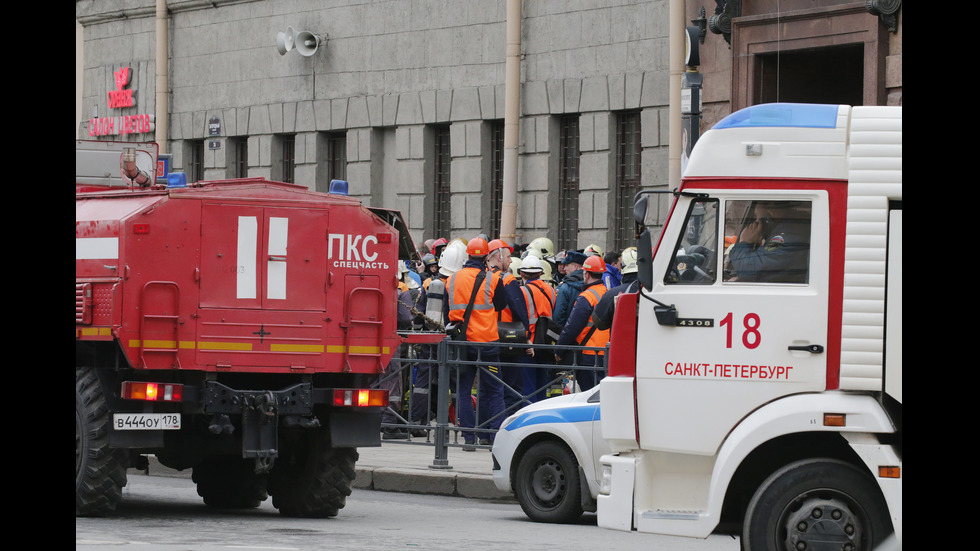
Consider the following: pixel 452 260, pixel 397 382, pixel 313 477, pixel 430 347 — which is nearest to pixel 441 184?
pixel 452 260

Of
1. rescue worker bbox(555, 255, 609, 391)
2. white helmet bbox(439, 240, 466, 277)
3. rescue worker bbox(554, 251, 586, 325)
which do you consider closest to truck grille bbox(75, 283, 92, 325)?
rescue worker bbox(555, 255, 609, 391)

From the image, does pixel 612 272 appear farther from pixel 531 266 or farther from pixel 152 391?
pixel 152 391

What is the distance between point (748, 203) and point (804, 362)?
0.86 meters

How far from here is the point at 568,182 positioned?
87.9ft

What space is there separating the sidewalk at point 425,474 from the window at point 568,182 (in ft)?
→ 34.2

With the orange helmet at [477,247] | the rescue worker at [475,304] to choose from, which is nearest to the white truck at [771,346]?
the rescue worker at [475,304]

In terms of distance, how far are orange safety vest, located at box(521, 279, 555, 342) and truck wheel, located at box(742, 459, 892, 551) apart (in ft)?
27.1

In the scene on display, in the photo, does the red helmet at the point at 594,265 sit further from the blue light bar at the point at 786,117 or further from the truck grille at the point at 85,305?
the blue light bar at the point at 786,117

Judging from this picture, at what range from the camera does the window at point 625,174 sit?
25.5 m

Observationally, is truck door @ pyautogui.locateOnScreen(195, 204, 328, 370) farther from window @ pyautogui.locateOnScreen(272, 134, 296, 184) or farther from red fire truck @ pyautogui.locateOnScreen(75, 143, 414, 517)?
window @ pyautogui.locateOnScreen(272, 134, 296, 184)

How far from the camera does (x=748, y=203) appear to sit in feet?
28.7

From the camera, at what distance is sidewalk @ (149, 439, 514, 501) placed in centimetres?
1459
